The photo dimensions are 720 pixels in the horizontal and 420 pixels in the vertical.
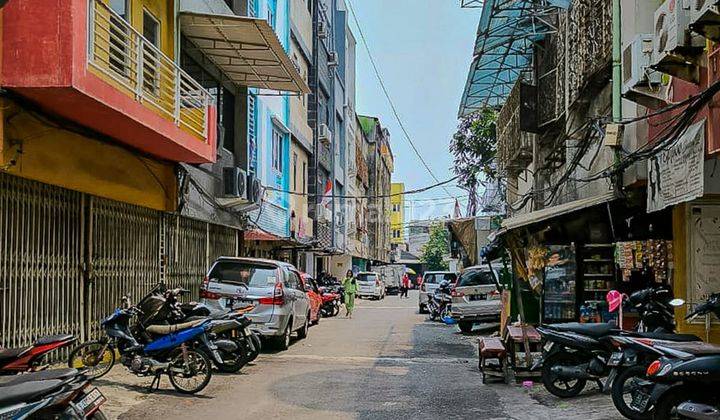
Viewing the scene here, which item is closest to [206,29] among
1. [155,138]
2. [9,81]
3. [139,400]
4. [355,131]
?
[155,138]

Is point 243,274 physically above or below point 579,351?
above

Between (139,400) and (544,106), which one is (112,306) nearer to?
(139,400)

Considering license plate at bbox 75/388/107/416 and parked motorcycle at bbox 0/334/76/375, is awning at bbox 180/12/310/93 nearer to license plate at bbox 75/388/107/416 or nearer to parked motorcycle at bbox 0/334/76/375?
parked motorcycle at bbox 0/334/76/375

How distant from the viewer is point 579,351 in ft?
32.6

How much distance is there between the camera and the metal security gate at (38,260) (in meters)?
9.75

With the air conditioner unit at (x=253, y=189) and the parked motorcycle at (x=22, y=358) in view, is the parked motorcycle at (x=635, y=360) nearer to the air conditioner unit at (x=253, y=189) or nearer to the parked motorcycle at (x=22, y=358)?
the parked motorcycle at (x=22, y=358)

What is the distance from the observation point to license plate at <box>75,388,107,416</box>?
216 inches

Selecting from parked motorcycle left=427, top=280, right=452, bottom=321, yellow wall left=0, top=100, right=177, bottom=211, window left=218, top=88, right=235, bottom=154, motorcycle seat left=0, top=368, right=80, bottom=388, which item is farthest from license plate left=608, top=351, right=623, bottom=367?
parked motorcycle left=427, top=280, right=452, bottom=321

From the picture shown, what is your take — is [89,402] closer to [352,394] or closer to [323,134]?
[352,394]

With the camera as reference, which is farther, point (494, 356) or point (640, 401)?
point (494, 356)

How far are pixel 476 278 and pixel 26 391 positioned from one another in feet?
55.0

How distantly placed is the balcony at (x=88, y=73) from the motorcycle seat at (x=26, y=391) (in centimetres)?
473

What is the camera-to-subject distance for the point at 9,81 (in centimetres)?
908

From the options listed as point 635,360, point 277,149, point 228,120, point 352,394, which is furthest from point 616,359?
point 277,149
